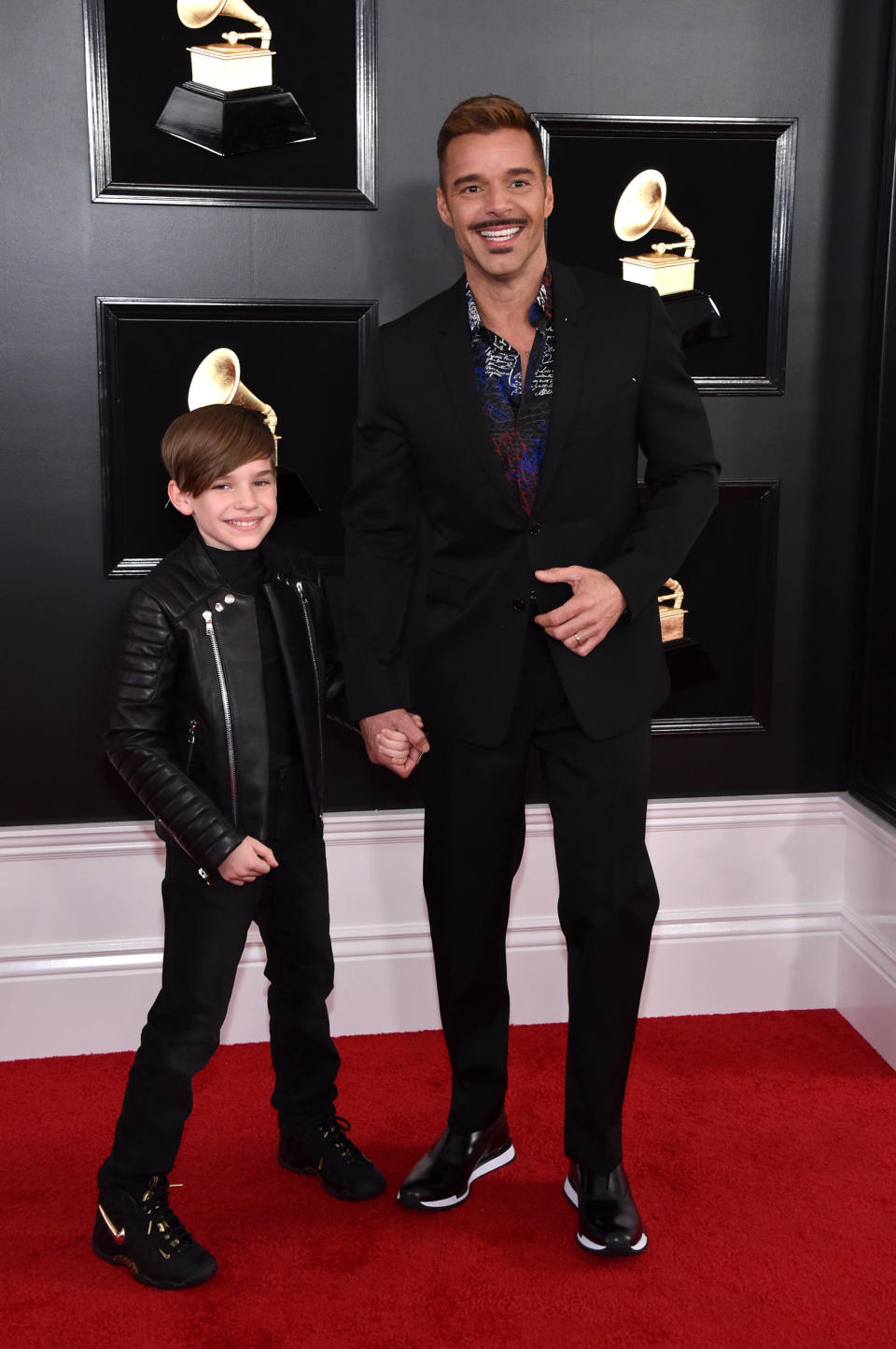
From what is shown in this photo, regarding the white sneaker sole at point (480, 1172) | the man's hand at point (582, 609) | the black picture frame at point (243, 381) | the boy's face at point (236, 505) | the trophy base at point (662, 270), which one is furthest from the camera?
the trophy base at point (662, 270)

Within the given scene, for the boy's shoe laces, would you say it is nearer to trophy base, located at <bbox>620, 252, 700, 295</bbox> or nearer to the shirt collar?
the shirt collar

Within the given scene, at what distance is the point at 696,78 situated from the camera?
2.84 meters

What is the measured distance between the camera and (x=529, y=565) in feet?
7.27

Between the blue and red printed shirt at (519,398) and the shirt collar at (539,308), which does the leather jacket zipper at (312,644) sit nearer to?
the blue and red printed shirt at (519,398)

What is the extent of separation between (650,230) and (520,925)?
1.61 meters

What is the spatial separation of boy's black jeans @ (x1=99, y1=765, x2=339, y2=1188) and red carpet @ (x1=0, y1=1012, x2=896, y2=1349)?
0.25 m

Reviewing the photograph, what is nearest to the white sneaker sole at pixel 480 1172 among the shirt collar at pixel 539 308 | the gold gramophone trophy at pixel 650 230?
the shirt collar at pixel 539 308

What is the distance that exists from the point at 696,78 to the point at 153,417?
1.37 m

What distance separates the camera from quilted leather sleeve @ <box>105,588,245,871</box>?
7.05 ft

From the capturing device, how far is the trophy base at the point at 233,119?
8.81 feet

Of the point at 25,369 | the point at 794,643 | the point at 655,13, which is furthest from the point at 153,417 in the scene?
the point at 794,643

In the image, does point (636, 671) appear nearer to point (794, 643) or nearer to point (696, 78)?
point (794, 643)

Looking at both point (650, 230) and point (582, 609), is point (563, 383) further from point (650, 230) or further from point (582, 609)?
point (650, 230)

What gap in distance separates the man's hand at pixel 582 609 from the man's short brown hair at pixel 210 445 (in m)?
0.53
